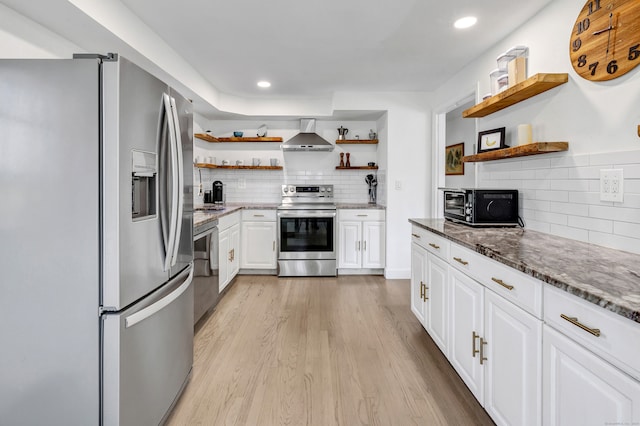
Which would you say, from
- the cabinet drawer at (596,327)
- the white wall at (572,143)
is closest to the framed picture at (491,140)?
the white wall at (572,143)

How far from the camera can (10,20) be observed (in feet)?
5.77

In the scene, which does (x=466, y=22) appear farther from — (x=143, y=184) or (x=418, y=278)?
(x=143, y=184)

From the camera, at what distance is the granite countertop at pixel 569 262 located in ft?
3.00

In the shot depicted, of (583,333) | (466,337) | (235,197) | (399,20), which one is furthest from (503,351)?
(235,197)

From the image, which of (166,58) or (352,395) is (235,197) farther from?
(352,395)

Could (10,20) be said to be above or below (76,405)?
above

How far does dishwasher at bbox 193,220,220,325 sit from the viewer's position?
2627mm

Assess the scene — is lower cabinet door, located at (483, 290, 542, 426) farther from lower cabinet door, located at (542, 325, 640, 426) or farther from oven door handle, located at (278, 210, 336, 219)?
oven door handle, located at (278, 210, 336, 219)

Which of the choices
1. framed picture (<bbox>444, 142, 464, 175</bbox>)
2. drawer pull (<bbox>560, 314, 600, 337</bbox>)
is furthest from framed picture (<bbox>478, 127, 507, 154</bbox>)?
framed picture (<bbox>444, 142, 464, 175</bbox>)

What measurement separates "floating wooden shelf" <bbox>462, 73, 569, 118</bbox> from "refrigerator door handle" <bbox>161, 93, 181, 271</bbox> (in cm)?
202

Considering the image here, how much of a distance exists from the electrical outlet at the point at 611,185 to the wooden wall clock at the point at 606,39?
470 mm

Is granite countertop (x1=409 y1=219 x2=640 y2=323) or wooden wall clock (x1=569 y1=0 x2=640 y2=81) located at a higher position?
wooden wall clock (x1=569 y1=0 x2=640 y2=81)

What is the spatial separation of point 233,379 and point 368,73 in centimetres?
306

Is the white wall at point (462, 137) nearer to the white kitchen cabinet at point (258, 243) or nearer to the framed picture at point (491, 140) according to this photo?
the framed picture at point (491, 140)
